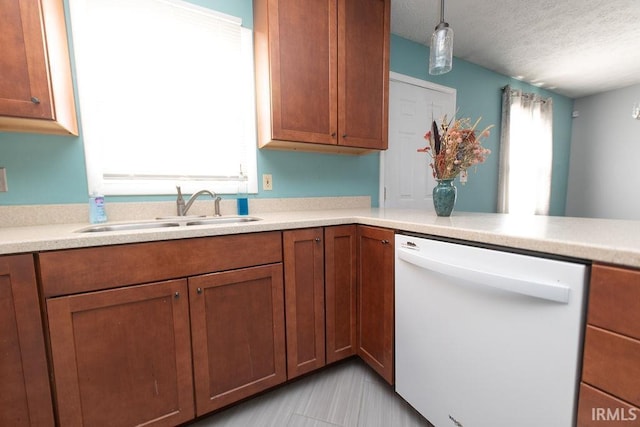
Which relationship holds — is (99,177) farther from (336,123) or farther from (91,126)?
(336,123)

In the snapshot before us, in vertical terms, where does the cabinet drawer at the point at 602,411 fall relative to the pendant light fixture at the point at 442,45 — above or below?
below

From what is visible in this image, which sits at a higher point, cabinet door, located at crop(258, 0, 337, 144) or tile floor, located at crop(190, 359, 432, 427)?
cabinet door, located at crop(258, 0, 337, 144)

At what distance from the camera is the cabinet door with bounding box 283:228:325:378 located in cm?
124

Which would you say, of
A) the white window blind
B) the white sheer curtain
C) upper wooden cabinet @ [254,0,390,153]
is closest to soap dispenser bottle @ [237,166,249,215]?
the white window blind

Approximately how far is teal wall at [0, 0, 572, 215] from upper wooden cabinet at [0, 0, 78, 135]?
18 centimetres

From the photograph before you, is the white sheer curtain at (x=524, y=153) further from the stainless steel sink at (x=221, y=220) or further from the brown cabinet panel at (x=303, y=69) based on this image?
the stainless steel sink at (x=221, y=220)

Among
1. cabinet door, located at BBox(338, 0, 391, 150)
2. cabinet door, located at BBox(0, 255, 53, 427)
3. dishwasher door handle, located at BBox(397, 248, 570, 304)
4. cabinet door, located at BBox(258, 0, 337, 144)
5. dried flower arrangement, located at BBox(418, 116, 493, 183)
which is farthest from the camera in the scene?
cabinet door, located at BBox(338, 0, 391, 150)

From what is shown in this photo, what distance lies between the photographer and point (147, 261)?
0.94m

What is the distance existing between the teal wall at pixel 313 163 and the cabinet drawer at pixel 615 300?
1.55m

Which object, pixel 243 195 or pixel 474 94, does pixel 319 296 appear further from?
pixel 474 94

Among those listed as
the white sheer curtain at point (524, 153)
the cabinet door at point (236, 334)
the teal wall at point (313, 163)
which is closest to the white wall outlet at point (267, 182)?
the teal wall at point (313, 163)

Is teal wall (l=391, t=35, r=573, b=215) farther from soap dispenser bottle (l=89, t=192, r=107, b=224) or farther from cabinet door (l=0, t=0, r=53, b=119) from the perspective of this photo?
soap dispenser bottle (l=89, t=192, r=107, b=224)

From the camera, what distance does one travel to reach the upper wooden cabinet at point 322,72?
4.69 feet

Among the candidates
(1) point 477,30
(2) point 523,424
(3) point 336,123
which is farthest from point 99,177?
(1) point 477,30
